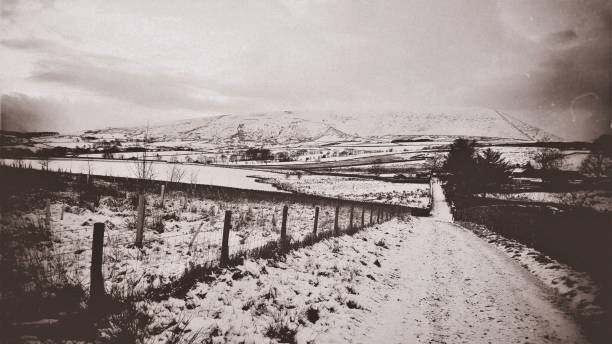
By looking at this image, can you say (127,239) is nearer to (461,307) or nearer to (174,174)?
(461,307)

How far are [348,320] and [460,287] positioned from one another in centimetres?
435

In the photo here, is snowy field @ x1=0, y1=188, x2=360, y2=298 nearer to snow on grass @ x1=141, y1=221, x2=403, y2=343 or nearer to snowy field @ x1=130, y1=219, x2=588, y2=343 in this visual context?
snow on grass @ x1=141, y1=221, x2=403, y2=343

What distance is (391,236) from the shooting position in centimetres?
1784

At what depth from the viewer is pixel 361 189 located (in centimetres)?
6875

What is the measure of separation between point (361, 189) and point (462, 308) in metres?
61.4

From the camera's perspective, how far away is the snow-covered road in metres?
6.41

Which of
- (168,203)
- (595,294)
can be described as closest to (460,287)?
(595,294)

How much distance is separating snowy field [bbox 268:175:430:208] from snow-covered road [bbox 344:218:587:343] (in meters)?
44.8

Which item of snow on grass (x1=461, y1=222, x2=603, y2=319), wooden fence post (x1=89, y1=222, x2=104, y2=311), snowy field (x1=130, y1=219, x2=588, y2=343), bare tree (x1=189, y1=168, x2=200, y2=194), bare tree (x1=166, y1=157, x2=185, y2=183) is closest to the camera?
wooden fence post (x1=89, y1=222, x2=104, y2=311)

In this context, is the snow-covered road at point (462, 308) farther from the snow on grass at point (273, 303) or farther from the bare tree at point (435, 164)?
the bare tree at point (435, 164)

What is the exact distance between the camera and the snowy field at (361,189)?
194ft

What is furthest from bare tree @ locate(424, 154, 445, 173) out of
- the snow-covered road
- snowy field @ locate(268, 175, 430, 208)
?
the snow-covered road

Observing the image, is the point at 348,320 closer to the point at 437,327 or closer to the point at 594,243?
the point at 437,327

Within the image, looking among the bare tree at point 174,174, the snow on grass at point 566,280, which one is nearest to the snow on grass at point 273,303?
the snow on grass at point 566,280
